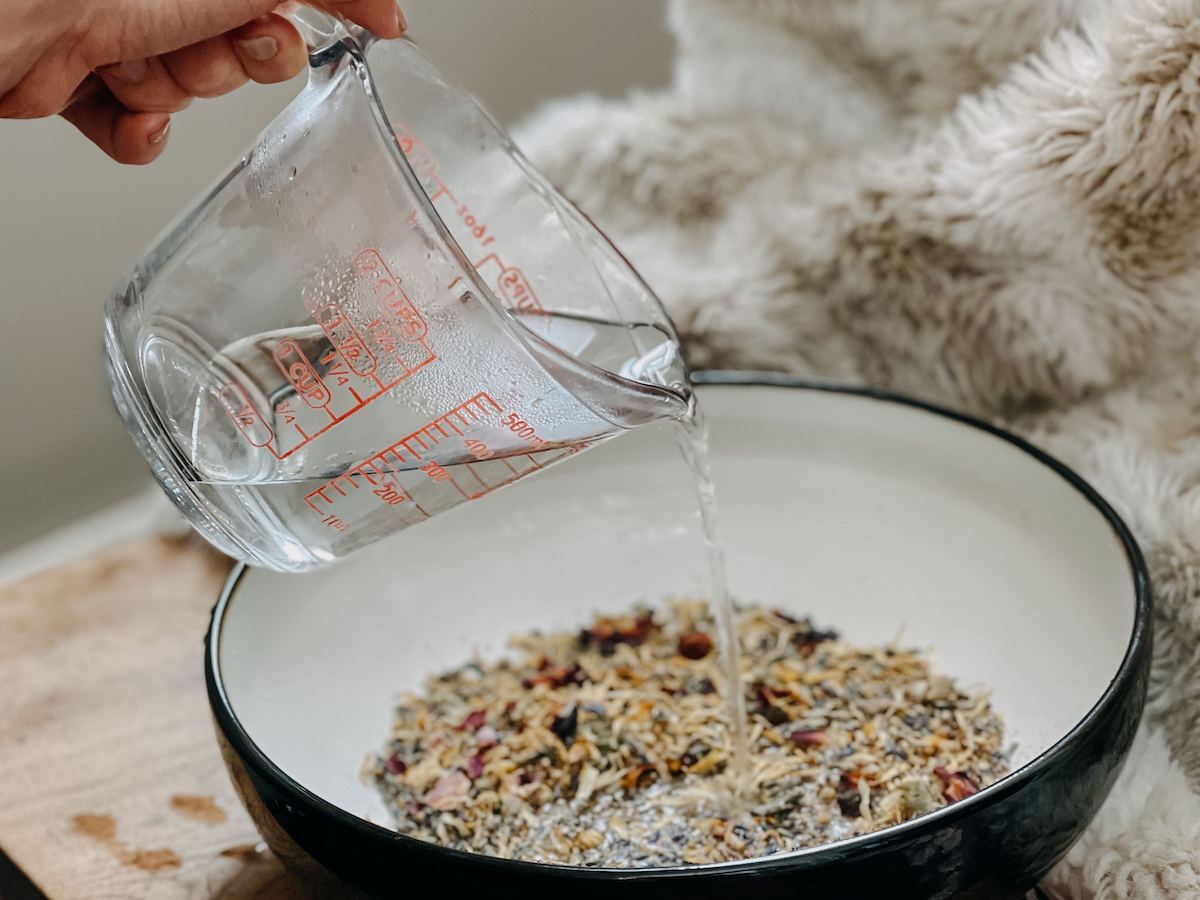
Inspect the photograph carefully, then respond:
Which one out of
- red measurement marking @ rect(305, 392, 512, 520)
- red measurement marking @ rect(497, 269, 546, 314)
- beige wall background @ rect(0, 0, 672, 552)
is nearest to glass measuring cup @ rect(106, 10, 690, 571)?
red measurement marking @ rect(305, 392, 512, 520)

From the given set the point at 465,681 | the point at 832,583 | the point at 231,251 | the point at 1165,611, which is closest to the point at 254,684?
the point at 465,681

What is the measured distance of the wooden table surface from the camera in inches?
26.6

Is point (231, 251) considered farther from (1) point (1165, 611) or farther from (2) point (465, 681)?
(1) point (1165, 611)

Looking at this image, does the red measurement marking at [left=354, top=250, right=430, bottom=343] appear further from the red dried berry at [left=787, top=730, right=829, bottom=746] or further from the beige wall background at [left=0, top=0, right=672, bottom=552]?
the beige wall background at [left=0, top=0, right=672, bottom=552]

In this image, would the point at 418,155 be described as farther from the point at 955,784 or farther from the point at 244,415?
the point at 955,784

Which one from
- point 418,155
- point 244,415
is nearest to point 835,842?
point 244,415

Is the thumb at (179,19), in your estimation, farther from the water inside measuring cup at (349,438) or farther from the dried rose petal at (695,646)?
the dried rose petal at (695,646)


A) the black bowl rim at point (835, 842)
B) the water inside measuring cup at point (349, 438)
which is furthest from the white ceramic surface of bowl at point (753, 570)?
the water inside measuring cup at point (349, 438)

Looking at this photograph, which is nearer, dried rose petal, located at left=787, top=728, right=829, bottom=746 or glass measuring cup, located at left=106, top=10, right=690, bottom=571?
glass measuring cup, located at left=106, top=10, right=690, bottom=571

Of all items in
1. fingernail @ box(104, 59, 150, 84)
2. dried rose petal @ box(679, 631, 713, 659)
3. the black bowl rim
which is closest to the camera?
the black bowl rim

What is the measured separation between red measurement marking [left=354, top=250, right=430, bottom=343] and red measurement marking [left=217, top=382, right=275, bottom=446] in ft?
0.27

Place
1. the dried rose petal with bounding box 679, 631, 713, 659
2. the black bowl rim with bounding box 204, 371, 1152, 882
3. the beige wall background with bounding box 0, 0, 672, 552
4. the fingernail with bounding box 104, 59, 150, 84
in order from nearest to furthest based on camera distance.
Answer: the black bowl rim with bounding box 204, 371, 1152, 882, the fingernail with bounding box 104, 59, 150, 84, the dried rose petal with bounding box 679, 631, 713, 659, the beige wall background with bounding box 0, 0, 672, 552

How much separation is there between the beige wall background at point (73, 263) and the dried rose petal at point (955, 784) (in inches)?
34.2

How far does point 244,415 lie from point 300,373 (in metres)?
0.04
